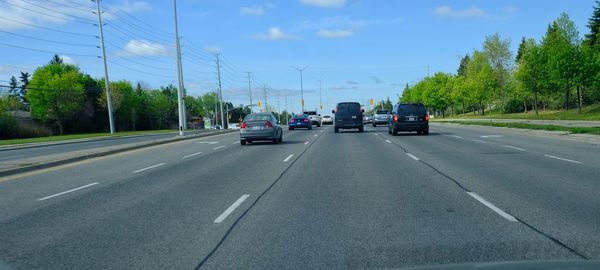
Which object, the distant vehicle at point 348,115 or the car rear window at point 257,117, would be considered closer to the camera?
the car rear window at point 257,117

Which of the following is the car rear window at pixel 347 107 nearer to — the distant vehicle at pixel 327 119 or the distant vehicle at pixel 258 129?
the distant vehicle at pixel 258 129

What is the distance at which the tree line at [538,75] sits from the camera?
55062 mm

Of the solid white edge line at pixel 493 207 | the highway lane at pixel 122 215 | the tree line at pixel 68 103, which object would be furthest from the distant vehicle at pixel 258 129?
the tree line at pixel 68 103

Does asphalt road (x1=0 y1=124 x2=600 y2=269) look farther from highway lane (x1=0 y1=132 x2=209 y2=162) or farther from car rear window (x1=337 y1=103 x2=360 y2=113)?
car rear window (x1=337 y1=103 x2=360 y2=113)

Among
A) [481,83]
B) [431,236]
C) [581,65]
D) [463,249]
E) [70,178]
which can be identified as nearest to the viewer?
[463,249]

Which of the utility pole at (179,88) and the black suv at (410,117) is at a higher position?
the utility pole at (179,88)

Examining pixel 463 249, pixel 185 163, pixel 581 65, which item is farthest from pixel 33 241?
pixel 581 65

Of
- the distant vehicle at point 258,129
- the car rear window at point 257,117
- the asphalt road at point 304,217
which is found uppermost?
the car rear window at point 257,117

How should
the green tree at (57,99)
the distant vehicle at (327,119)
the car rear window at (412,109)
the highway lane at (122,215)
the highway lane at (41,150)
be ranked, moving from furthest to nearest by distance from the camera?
the green tree at (57,99) → the distant vehicle at (327,119) → the car rear window at (412,109) → the highway lane at (41,150) → the highway lane at (122,215)

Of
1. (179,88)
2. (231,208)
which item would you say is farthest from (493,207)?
(179,88)

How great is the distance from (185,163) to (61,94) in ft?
252

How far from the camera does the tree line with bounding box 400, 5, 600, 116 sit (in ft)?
181

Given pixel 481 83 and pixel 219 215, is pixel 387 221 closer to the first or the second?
pixel 219 215

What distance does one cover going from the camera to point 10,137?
214 ft
